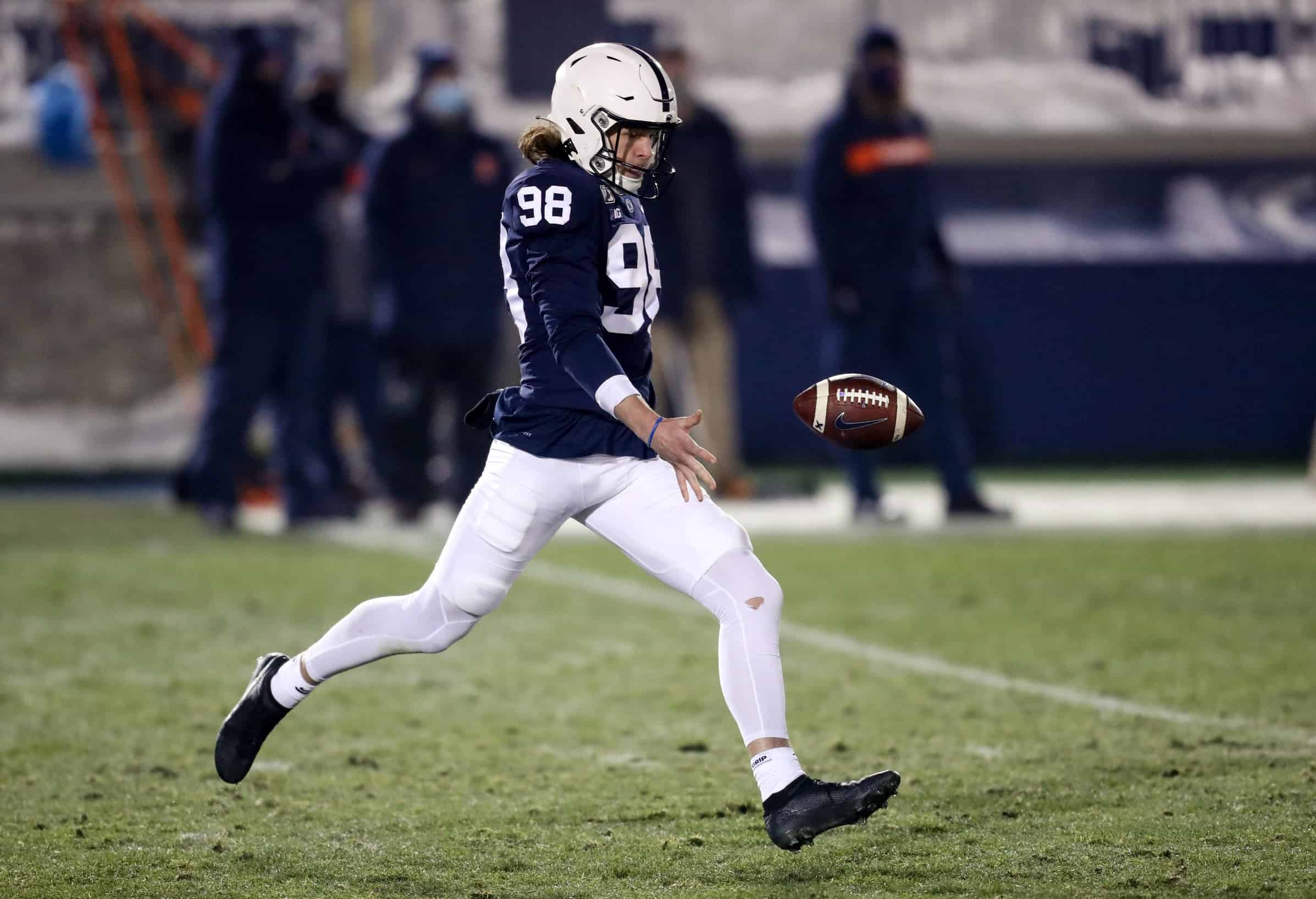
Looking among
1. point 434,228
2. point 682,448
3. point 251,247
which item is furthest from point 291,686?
point 434,228

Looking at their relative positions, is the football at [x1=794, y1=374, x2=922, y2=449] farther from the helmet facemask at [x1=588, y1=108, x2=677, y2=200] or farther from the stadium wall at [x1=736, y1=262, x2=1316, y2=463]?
the stadium wall at [x1=736, y1=262, x2=1316, y2=463]

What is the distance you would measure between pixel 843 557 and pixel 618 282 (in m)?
4.79

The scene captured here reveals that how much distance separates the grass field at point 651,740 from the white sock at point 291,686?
0.76ft

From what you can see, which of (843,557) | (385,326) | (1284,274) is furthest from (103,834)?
(1284,274)

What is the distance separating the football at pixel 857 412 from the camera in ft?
14.2

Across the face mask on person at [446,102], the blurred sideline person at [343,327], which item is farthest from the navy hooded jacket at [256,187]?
the blurred sideline person at [343,327]

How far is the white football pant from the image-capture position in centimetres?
401

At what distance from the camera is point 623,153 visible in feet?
14.0

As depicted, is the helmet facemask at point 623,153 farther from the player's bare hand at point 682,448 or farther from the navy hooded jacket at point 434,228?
the navy hooded jacket at point 434,228

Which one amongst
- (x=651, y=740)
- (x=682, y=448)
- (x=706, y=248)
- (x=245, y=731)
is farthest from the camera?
(x=706, y=248)

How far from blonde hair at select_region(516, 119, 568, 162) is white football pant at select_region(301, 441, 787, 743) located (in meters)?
0.63

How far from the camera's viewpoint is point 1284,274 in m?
14.3

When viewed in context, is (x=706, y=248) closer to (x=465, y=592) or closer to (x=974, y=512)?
(x=974, y=512)

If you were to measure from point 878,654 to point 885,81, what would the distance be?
12.9 feet
